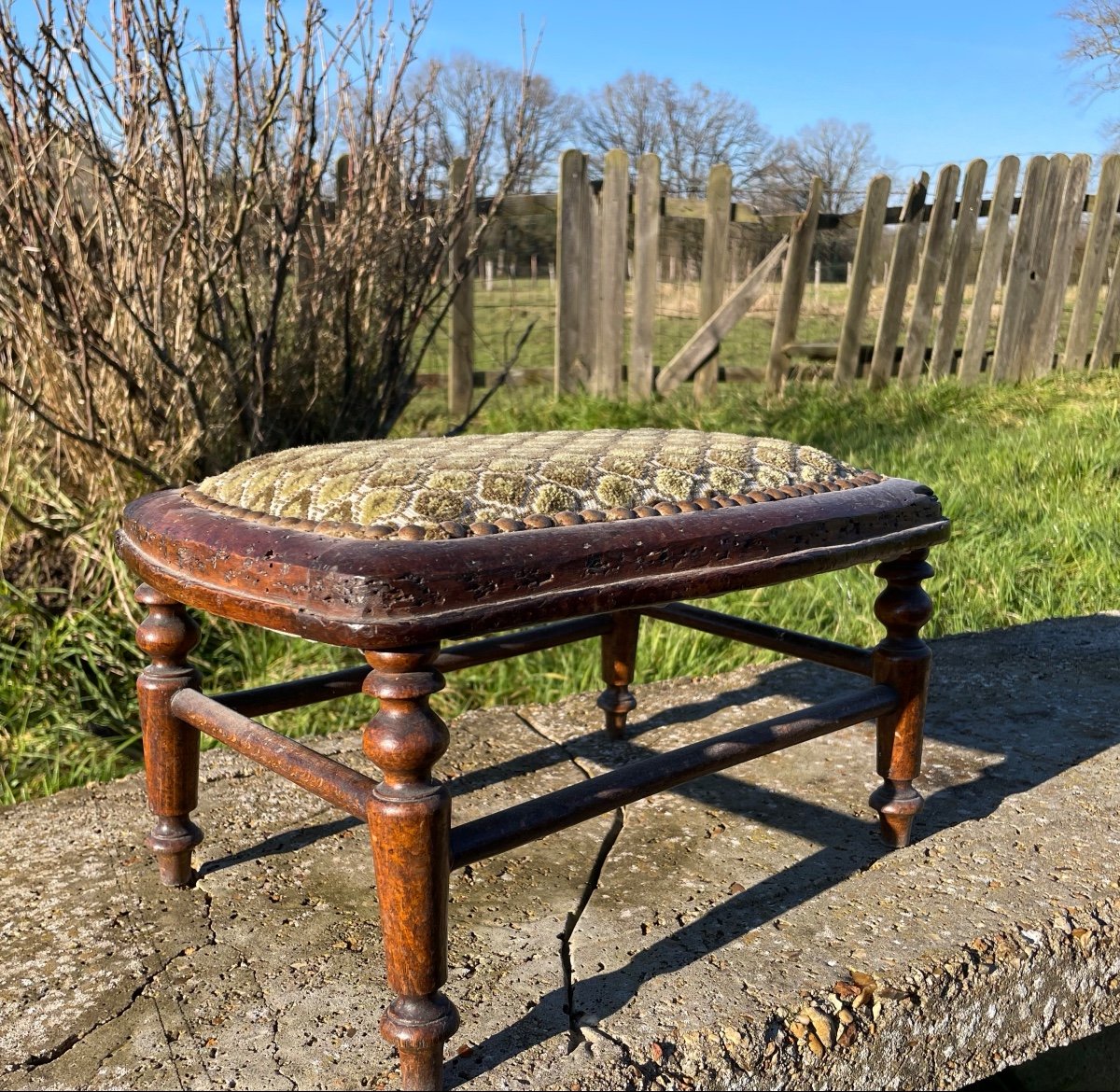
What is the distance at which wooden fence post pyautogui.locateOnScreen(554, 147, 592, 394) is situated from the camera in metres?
5.49

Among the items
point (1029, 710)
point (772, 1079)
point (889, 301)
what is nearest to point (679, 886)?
point (772, 1079)

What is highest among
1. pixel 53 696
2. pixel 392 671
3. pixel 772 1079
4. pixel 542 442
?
pixel 542 442

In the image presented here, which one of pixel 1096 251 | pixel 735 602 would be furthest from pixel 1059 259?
pixel 735 602

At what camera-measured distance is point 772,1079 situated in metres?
1.38

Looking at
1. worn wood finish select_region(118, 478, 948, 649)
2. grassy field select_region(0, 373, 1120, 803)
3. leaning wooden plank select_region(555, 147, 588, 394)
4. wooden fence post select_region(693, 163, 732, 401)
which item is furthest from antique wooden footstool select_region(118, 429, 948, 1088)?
wooden fence post select_region(693, 163, 732, 401)

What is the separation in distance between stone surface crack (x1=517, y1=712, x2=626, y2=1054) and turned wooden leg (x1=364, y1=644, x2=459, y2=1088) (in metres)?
0.21

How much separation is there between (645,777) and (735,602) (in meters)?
1.85

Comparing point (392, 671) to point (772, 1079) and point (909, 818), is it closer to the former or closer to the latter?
point (772, 1079)

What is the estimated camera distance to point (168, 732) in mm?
1686

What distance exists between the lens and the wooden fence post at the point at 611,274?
18.1 ft

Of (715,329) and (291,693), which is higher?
(715,329)

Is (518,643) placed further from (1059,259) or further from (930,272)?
(1059,259)

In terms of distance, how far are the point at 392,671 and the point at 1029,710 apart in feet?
6.07

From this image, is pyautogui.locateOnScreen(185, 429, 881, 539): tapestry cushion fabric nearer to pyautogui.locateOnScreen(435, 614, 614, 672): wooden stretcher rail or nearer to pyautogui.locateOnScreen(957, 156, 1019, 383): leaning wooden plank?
pyautogui.locateOnScreen(435, 614, 614, 672): wooden stretcher rail
